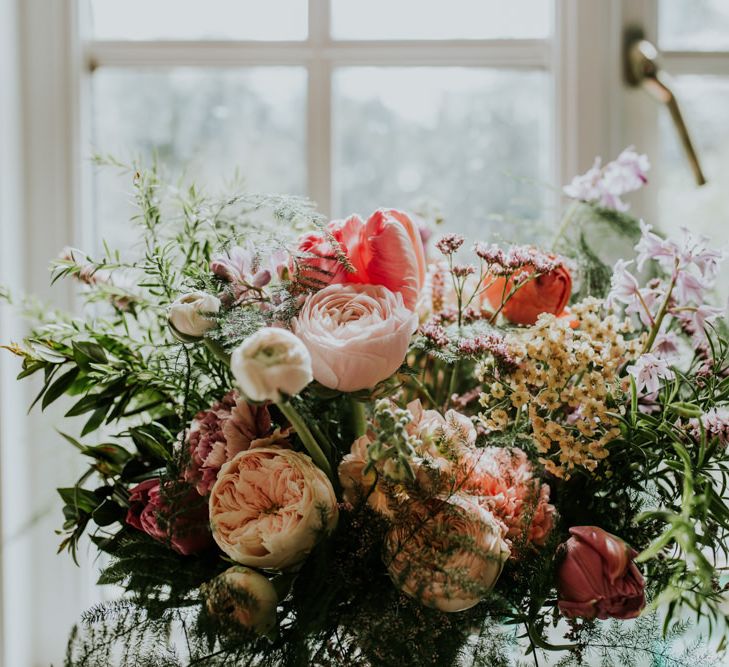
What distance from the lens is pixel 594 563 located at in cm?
58

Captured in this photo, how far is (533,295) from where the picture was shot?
2.37ft

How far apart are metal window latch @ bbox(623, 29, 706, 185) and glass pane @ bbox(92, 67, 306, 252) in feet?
1.78

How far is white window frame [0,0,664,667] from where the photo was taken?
116cm

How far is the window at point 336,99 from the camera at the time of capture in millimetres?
1216

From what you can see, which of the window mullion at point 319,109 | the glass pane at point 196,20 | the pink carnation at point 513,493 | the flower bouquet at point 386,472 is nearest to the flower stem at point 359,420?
the flower bouquet at point 386,472

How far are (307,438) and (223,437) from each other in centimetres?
8

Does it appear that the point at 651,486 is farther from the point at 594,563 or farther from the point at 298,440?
the point at 298,440

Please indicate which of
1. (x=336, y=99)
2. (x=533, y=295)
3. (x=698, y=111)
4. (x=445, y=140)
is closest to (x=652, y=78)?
(x=698, y=111)

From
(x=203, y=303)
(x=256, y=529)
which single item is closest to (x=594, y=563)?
(x=256, y=529)

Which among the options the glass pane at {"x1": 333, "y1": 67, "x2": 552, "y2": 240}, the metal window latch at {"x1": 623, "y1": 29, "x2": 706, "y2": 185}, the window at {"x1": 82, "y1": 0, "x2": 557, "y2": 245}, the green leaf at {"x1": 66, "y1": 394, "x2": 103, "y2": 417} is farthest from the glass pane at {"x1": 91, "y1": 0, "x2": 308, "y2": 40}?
the green leaf at {"x1": 66, "y1": 394, "x2": 103, "y2": 417}

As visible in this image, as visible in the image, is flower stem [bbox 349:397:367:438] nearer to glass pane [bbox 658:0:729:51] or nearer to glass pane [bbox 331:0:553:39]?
glass pane [bbox 331:0:553:39]

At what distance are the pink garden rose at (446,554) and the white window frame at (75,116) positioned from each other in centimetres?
77

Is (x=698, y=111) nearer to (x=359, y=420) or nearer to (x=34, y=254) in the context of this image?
(x=359, y=420)

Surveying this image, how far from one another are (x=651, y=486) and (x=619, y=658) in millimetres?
148
